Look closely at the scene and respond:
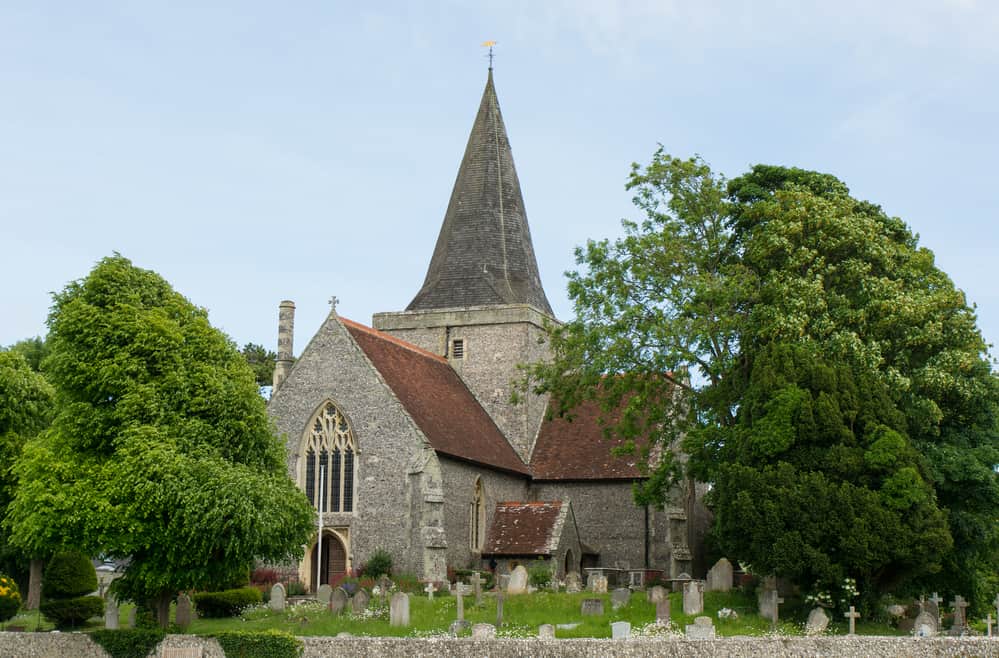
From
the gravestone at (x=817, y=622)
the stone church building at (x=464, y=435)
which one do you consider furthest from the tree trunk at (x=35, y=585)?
the gravestone at (x=817, y=622)

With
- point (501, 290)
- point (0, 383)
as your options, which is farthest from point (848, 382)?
point (0, 383)

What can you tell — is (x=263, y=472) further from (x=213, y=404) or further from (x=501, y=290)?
(x=501, y=290)

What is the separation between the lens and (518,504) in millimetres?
36844

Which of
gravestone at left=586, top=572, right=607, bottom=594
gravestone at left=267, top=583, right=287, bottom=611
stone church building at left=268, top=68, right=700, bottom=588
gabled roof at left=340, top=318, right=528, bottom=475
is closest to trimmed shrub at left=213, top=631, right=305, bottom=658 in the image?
gravestone at left=267, top=583, right=287, bottom=611

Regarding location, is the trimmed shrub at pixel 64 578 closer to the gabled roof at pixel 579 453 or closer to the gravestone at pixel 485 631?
the gravestone at pixel 485 631

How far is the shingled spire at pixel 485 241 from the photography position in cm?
4216

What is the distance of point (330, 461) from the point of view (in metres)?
34.6

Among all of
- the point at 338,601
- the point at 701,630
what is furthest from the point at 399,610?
the point at 701,630

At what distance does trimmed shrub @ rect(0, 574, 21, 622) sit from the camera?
92.3 feet

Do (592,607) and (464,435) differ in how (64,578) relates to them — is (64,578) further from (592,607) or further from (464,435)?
(592,607)

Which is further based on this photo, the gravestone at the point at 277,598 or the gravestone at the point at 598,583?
the gravestone at the point at 598,583

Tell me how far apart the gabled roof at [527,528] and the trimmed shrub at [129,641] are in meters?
15.2

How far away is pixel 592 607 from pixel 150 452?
33.5 feet

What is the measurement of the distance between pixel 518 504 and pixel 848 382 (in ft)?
45.0
